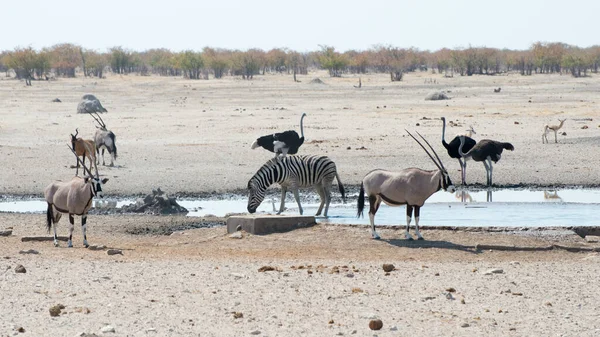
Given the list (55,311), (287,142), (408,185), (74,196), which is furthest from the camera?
(287,142)

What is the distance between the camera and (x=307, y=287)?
398 inches

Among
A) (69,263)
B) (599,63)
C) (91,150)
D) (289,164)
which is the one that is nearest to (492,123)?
(91,150)

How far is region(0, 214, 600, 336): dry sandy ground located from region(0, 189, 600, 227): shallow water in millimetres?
2048

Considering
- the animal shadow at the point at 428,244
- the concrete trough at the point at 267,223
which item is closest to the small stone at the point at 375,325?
the animal shadow at the point at 428,244

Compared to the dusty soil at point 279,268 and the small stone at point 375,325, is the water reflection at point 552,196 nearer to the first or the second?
the dusty soil at point 279,268

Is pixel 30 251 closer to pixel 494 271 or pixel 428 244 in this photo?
pixel 428 244

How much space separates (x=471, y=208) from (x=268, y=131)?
15.5 metres

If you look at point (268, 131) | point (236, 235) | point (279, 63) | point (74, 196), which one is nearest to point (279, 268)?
point (236, 235)

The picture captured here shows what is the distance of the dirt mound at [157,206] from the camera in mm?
18078

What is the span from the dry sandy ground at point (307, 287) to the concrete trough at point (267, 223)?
368mm

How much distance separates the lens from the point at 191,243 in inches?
555

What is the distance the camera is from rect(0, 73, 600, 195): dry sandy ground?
74.8ft

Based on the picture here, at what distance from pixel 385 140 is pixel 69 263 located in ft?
60.2

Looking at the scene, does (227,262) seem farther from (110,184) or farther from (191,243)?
(110,184)
